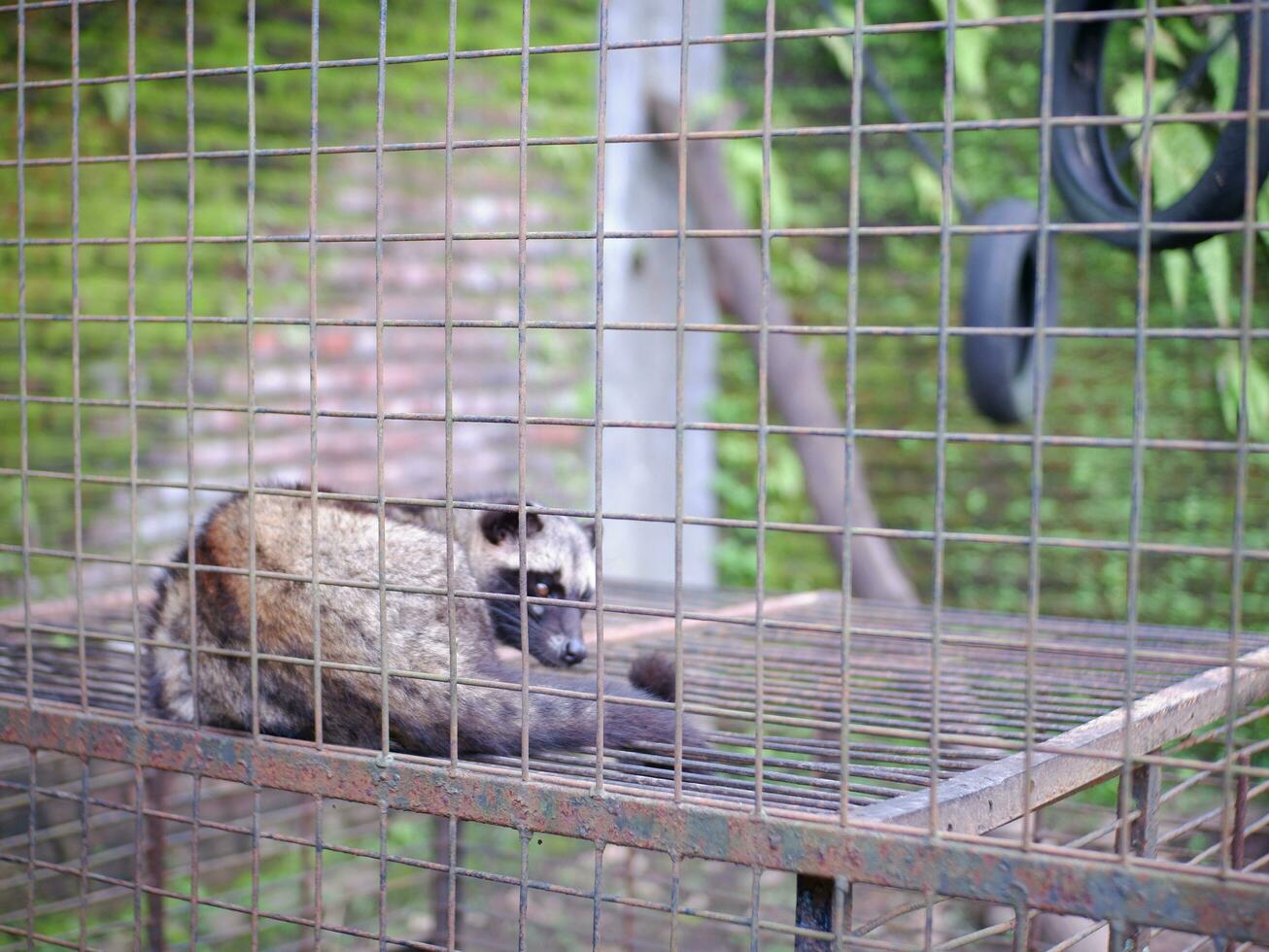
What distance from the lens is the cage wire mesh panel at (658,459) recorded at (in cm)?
181

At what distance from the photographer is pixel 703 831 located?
1896mm

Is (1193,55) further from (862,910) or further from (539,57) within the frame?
(862,910)

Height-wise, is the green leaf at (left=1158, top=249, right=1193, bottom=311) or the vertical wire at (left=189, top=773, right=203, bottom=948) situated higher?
the green leaf at (left=1158, top=249, right=1193, bottom=311)

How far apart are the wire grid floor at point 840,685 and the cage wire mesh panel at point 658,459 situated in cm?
2

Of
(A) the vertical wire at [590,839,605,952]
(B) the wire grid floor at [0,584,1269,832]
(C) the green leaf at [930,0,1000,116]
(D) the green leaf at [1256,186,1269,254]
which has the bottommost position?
(A) the vertical wire at [590,839,605,952]

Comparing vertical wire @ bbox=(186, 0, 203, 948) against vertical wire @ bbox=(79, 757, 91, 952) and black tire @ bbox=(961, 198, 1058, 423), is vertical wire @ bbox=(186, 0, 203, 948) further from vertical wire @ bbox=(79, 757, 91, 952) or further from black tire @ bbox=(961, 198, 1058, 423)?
black tire @ bbox=(961, 198, 1058, 423)

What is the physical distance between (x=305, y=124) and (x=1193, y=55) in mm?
3739

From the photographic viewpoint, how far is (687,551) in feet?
20.3

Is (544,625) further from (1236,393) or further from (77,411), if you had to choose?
(1236,393)

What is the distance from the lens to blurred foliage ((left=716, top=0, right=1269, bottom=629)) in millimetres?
5371

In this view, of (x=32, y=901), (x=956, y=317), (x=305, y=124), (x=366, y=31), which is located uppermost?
(x=366, y=31)

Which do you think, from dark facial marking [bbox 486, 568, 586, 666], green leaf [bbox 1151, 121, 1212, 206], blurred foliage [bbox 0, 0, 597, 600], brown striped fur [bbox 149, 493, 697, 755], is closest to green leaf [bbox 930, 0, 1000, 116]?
green leaf [bbox 1151, 121, 1212, 206]

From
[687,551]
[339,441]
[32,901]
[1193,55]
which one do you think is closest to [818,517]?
[687,551]

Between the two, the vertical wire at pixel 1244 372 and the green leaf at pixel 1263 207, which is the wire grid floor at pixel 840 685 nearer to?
the vertical wire at pixel 1244 372
